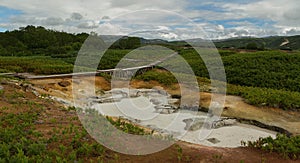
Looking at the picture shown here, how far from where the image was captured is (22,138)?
6434 millimetres

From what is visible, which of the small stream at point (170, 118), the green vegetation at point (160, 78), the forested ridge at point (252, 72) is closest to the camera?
the small stream at point (170, 118)

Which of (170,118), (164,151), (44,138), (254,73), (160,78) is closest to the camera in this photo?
(164,151)

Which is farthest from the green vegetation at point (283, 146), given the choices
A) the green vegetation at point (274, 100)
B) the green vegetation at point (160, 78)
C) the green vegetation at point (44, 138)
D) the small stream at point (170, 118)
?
the green vegetation at point (160, 78)

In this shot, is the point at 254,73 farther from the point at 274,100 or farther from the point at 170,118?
the point at 170,118

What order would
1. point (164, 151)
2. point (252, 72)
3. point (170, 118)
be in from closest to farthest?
point (164, 151), point (170, 118), point (252, 72)

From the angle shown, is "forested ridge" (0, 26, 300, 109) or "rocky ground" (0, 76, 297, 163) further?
"forested ridge" (0, 26, 300, 109)

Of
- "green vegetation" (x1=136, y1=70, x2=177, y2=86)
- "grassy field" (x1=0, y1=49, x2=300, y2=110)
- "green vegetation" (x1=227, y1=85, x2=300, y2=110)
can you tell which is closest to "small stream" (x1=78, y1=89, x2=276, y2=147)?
"green vegetation" (x1=136, y1=70, x2=177, y2=86)

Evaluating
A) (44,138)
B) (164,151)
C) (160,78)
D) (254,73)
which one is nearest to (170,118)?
(164,151)

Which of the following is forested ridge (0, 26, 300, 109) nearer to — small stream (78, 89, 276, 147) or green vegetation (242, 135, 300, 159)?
small stream (78, 89, 276, 147)

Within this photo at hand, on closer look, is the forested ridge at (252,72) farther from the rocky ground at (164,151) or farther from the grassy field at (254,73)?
the rocky ground at (164,151)

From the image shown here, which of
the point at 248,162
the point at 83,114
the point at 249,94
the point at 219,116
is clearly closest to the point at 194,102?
the point at 219,116

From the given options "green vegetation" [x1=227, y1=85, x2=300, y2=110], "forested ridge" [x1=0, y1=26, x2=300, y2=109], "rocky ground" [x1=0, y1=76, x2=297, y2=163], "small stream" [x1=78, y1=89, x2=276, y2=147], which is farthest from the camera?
"forested ridge" [x1=0, y1=26, x2=300, y2=109]

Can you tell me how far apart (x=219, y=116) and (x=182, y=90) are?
16.6ft

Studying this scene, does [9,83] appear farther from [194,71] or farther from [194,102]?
[194,71]
